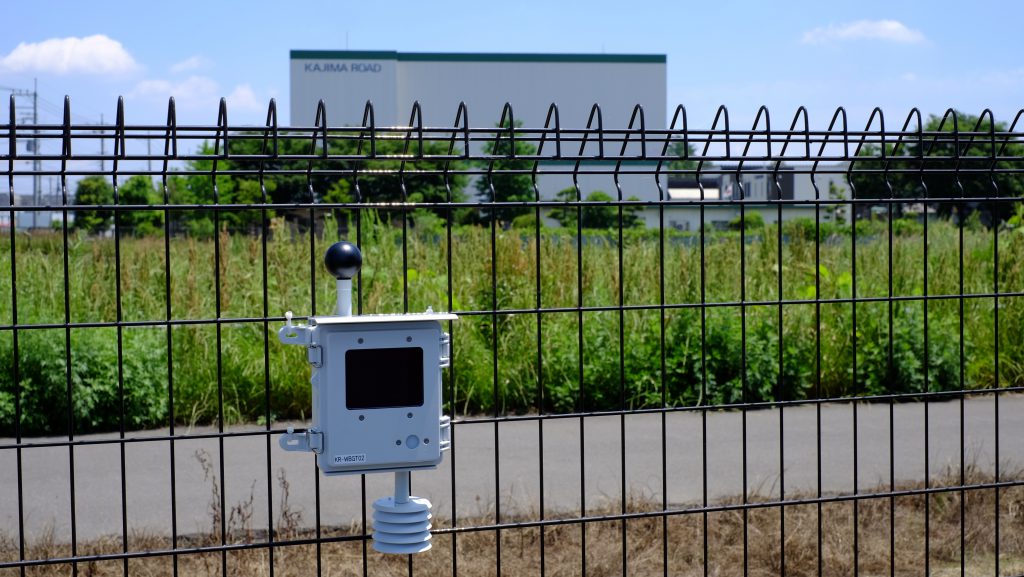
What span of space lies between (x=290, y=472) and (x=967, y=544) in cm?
411

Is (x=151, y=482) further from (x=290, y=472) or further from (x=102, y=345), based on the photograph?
(x=102, y=345)

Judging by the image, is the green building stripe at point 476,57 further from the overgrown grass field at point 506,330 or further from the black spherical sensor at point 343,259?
the black spherical sensor at point 343,259

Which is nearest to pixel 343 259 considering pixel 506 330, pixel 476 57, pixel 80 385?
pixel 80 385

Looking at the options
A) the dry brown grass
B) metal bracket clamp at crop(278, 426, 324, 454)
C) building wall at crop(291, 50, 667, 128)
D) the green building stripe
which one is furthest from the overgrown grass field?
the green building stripe

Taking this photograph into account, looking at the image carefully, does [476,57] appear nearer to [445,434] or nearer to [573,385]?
[573,385]

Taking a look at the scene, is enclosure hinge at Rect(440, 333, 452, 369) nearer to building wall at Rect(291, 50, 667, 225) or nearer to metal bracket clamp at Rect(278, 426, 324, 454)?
metal bracket clamp at Rect(278, 426, 324, 454)

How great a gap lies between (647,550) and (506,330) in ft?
16.3

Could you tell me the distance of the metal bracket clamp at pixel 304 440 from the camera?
123 inches

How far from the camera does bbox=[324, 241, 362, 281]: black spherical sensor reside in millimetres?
3137

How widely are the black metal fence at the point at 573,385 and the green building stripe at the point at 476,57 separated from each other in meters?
50.1

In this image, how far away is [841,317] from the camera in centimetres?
1012

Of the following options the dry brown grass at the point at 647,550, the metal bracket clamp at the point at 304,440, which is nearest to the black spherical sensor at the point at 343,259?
the metal bracket clamp at the point at 304,440

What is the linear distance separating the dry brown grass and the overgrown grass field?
2.84 m

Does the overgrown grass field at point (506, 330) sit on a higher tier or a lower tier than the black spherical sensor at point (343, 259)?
lower
